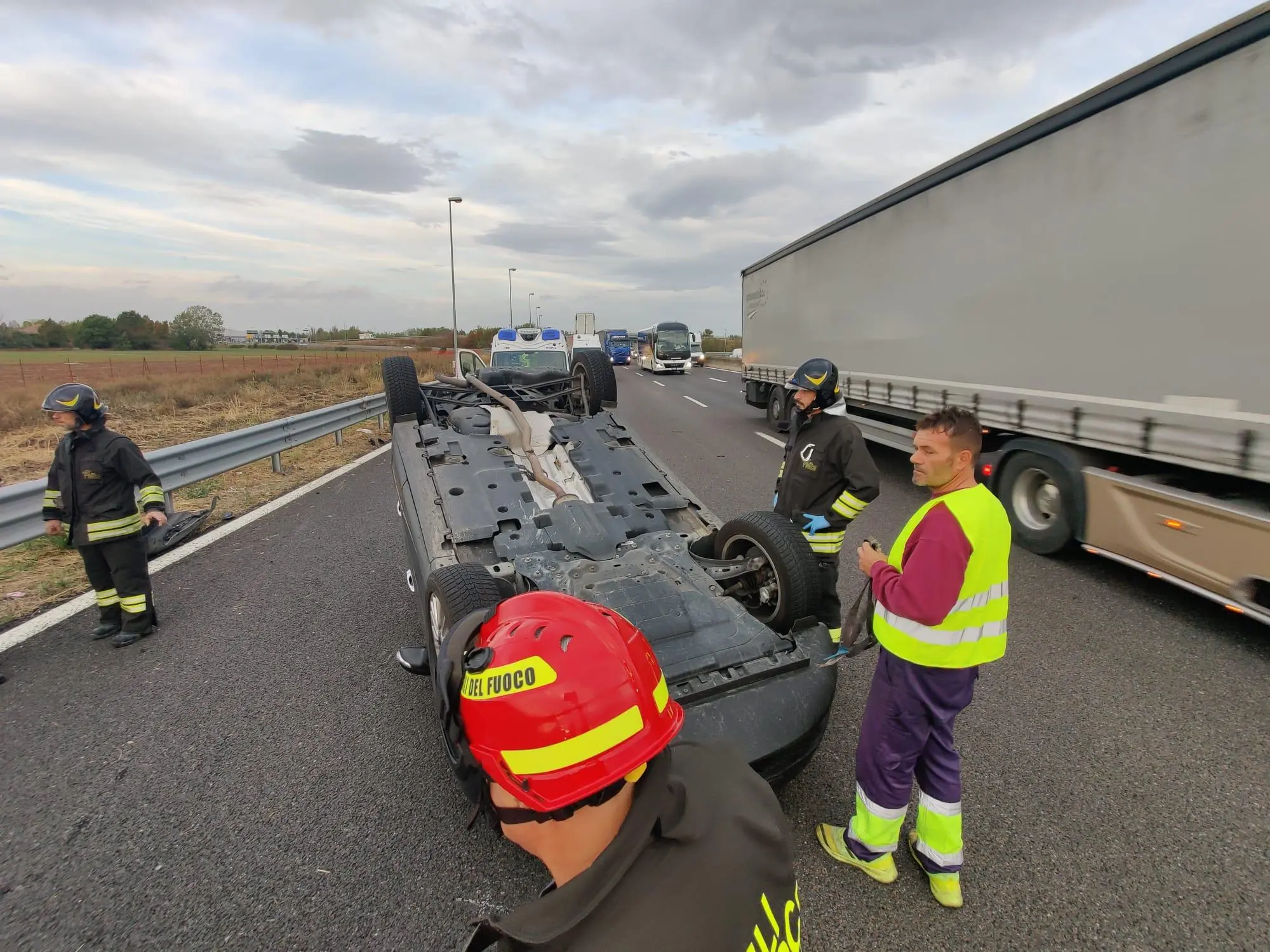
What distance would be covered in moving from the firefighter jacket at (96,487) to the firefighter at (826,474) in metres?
4.12

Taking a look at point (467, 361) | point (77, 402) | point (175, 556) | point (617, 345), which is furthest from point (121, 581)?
point (617, 345)

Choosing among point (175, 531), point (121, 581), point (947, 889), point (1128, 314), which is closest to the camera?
point (947, 889)

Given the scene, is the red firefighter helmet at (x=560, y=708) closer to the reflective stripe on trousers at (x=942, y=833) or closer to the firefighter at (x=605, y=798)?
the firefighter at (x=605, y=798)

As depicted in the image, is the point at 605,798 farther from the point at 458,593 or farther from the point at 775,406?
the point at 775,406

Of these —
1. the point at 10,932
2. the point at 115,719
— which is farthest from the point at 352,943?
the point at 115,719

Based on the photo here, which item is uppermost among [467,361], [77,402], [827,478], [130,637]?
[467,361]

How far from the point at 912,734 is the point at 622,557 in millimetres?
1647

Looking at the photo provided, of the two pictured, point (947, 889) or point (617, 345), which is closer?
point (947, 889)

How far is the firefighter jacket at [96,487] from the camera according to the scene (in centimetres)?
391

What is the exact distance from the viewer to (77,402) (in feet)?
12.7

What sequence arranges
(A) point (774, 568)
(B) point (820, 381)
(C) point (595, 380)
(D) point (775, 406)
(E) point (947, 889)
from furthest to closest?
1. (D) point (775, 406)
2. (C) point (595, 380)
3. (B) point (820, 381)
4. (A) point (774, 568)
5. (E) point (947, 889)

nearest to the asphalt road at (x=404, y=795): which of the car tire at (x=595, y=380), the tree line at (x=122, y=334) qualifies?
the car tire at (x=595, y=380)

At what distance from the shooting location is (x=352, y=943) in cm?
197

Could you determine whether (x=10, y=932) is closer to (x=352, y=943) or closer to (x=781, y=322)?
(x=352, y=943)
